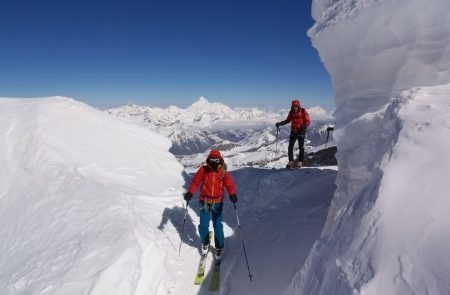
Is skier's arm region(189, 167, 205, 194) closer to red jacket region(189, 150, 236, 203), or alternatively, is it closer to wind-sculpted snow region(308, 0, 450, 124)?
red jacket region(189, 150, 236, 203)

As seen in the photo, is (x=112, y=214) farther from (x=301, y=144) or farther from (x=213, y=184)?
(x=301, y=144)

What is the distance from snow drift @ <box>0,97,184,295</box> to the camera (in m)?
7.50

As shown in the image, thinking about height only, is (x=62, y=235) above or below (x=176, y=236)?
above

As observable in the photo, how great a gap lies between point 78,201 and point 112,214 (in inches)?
51.5

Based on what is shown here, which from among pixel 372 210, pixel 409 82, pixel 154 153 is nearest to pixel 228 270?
pixel 372 210

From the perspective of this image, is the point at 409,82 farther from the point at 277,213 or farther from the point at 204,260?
the point at 204,260

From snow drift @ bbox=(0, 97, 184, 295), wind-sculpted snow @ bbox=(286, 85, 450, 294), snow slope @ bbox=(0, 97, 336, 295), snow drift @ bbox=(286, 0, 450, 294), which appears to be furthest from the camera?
snow slope @ bbox=(0, 97, 336, 295)

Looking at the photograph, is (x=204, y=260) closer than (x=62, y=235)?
No

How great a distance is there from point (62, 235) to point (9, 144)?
17.4 feet

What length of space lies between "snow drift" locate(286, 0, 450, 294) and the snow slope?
9.35 feet

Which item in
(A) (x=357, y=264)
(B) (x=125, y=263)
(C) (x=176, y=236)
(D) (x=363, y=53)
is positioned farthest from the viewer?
(C) (x=176, y=236)

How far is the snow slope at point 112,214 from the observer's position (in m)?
7.73

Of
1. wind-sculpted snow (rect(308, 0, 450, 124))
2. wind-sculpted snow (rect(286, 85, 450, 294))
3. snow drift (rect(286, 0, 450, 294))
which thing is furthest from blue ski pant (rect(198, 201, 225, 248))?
wind-sculpted snow (rect(308, 0, 450, 124))

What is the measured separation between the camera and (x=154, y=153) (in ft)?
53.7
